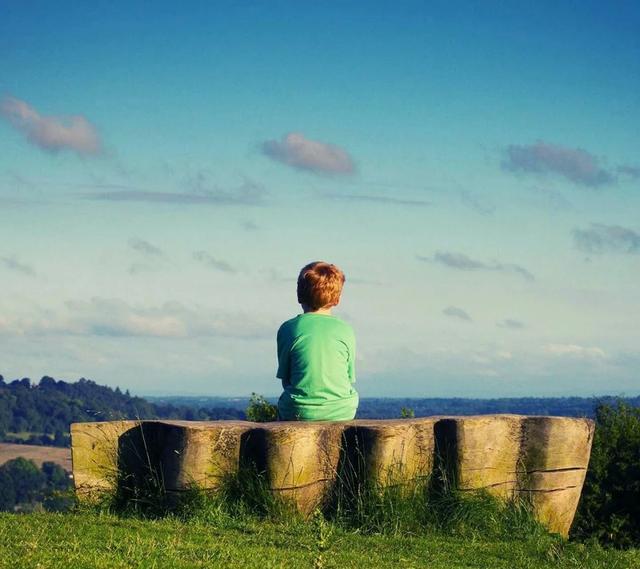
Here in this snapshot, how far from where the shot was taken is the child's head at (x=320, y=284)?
11.7m

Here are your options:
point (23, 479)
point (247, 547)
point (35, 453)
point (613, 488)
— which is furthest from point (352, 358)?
point (35, 453)

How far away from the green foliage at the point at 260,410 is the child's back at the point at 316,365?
13.8ft

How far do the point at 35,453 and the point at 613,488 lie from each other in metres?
144

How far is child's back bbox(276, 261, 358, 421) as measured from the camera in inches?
458

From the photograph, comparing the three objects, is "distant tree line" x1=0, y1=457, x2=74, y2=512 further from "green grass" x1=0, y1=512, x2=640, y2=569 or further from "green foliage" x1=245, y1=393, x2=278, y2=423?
"green grass" x1=0, y1=512, x2=640, y2=569

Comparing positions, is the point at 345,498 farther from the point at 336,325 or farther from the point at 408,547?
the point at 336,325

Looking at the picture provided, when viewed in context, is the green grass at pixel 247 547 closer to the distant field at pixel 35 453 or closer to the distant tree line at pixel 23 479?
the distant tree line at pixel 23 479

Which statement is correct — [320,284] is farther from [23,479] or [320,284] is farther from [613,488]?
[23,479]

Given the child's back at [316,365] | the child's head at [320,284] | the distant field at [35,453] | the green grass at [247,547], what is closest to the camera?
the green grass at [247,547]

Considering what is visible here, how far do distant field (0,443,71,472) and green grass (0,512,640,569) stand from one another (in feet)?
440

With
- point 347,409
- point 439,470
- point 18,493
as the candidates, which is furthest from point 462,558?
point 18,493

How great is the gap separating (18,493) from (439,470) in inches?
4982

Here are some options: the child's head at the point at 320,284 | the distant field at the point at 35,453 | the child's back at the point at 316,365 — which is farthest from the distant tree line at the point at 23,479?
the child's head at the point at 320,284

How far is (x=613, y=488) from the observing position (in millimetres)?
19453
